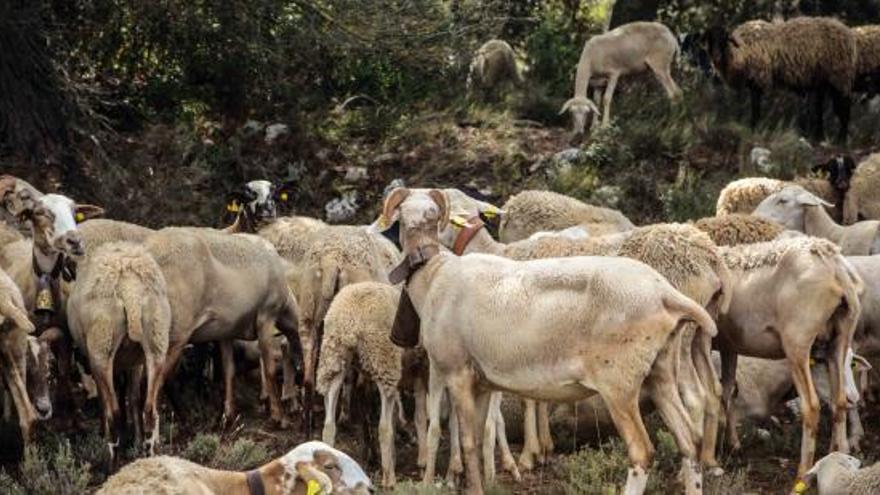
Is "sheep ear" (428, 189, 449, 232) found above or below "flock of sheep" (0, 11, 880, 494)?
above

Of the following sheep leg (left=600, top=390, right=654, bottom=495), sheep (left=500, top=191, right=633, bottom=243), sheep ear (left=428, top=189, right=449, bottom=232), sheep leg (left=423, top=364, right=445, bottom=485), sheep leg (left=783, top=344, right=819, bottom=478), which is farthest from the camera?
sheep (left=500, top=191, right=633, bottom=243)

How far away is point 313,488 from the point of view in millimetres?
8695

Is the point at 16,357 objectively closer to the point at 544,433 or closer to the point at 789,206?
the point at 544,433

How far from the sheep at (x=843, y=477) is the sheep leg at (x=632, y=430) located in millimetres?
1470

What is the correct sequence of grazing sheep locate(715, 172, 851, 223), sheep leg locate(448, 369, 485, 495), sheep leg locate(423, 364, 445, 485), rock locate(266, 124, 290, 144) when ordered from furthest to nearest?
rock locate(266, 124, 290, 144) → grazing sheep locate(715, 172, 851, 223) → sheep leg locate(423, 364, 445, 485) → sheep leg locate(448, 369, 485, 495)

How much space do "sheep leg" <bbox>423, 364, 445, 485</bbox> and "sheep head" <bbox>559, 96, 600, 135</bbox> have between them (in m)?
10.4

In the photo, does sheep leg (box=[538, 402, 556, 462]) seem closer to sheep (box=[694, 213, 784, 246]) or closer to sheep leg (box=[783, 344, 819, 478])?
sheep leg (box=[783, 344, 819, 478])

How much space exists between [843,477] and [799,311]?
4.97 ft

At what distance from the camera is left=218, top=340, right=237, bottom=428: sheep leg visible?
13.1 m

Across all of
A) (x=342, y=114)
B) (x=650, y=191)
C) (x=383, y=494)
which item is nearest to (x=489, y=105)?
(x=342, y=114)

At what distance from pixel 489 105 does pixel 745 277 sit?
431 inches

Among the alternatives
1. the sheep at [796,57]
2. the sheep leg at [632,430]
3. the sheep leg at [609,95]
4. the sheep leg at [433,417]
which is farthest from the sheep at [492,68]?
the sheep leg at [632,430]

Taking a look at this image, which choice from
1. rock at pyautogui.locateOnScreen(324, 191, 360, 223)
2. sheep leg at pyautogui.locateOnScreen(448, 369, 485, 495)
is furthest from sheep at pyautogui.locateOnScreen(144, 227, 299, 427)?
rock at pyautogui.locateOnScreen(324, 191, 360, 223)

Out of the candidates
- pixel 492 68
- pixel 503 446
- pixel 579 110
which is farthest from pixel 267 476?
pixel 492 68
